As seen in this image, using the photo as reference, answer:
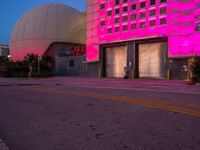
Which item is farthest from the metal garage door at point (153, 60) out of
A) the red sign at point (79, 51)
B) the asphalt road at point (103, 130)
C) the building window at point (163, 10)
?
the asphalt road at point (103, 130)

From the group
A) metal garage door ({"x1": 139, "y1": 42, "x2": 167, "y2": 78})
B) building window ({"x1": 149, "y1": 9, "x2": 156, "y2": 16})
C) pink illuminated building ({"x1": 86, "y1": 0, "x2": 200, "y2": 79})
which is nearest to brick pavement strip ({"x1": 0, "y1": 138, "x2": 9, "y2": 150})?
pink illuminated building ({"x1": 86, "y1": 0, "x2": 200, "y2": 79})

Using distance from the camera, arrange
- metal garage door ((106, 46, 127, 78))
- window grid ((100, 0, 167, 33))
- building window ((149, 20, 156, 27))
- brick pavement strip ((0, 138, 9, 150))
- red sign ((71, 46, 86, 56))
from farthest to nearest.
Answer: red sign ((71, 46, 86, 56)) < metal garage door ((106, 46, 127, 78)) < building window ((149, 20, 156, 27)) < window grid ((100, 0, 167, 33)) < brick pavement strip ((0, 138, 9, 150))

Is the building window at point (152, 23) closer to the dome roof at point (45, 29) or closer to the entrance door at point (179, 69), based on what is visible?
the entrance door at point (179, 69)

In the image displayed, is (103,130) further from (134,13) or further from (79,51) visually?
(79,51)

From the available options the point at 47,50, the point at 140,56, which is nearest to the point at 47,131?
the point at 140,56

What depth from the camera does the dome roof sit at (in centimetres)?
6744

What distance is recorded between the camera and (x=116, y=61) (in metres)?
43.0

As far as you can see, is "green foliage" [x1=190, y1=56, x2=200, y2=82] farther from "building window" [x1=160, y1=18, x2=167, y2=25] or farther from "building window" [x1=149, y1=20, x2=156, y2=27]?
"building window" [x1=149, y1=20, x2=156, y2=27]

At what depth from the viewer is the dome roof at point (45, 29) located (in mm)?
67438

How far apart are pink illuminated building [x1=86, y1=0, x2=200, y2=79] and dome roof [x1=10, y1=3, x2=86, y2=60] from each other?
881 inches

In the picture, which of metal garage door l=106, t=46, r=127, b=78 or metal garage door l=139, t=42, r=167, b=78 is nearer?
metal garage door l=139, t=42, r=167, b=78

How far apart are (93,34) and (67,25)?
25.9m

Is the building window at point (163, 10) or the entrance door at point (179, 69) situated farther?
the building window at point (163, 10)

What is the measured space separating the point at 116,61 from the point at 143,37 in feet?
23.9
